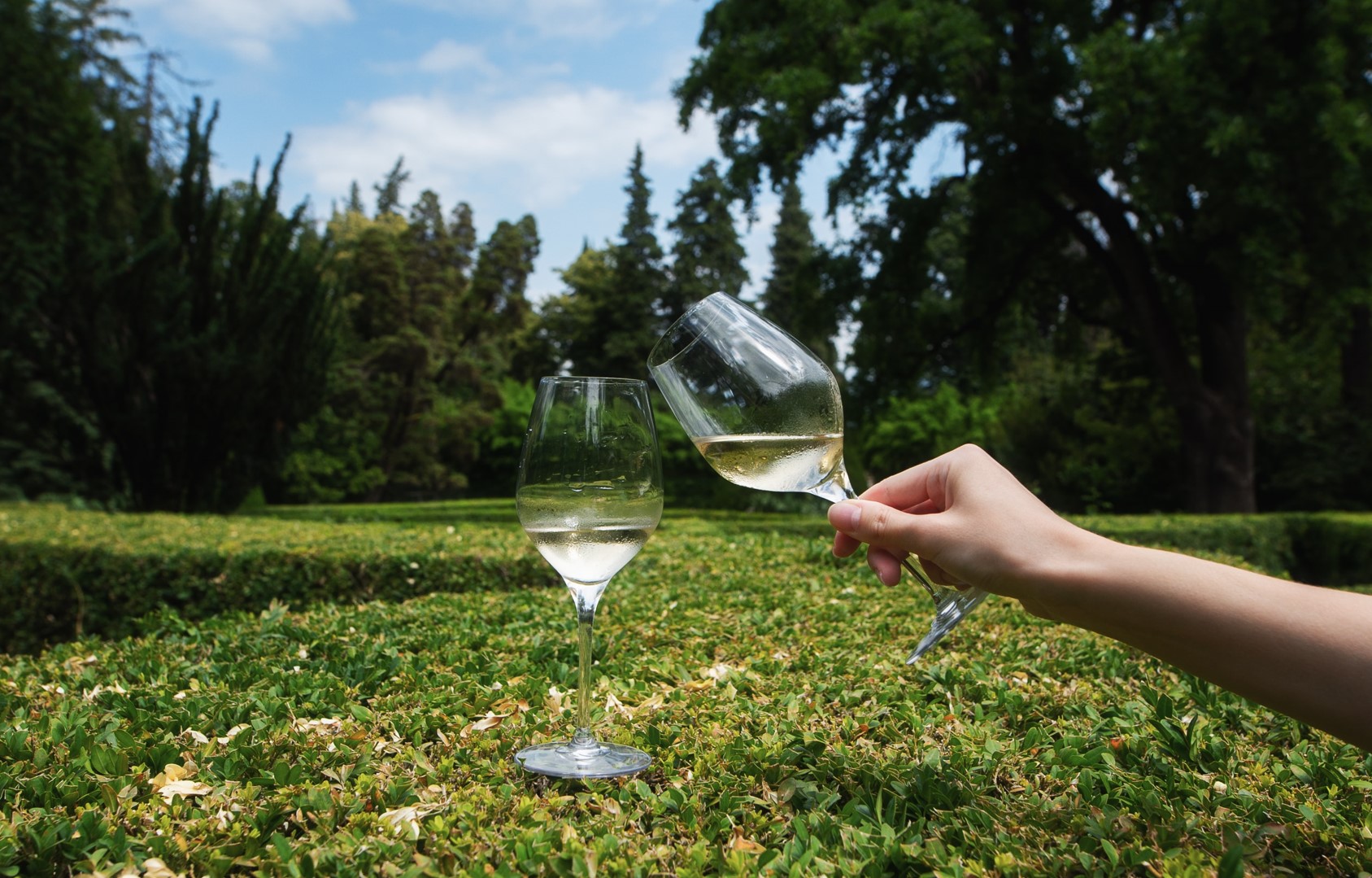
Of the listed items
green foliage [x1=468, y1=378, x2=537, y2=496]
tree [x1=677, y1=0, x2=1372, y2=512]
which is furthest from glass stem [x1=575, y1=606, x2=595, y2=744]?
green foliage [x1=468, y1=378, x2=537, y2=496]

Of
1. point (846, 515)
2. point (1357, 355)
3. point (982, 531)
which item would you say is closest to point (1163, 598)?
point (982, 531)

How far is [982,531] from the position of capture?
136cm

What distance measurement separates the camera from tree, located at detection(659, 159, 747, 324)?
1470 inches

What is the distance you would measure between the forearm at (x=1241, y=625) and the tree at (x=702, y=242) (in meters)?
36.2

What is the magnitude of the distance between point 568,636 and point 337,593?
3.52m

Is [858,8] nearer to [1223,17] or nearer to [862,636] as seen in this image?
[1223,17]

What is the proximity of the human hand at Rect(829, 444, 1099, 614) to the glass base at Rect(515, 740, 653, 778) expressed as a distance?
51cm

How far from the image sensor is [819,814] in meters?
1.29

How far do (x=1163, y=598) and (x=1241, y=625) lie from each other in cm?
9

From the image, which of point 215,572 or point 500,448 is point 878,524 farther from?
point 500,448

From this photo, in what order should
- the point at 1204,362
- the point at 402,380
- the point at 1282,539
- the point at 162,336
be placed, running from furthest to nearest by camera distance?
the point at 402,380
the point at 1204,362
the point at 162,336
the point at 1282,539

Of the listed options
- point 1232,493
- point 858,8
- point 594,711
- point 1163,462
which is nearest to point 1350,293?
point 1232,493

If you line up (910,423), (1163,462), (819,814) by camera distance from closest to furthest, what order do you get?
(819,814) → (1163,462) → (910,423)

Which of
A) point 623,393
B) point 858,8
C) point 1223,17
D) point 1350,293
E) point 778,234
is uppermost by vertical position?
point 778,234
